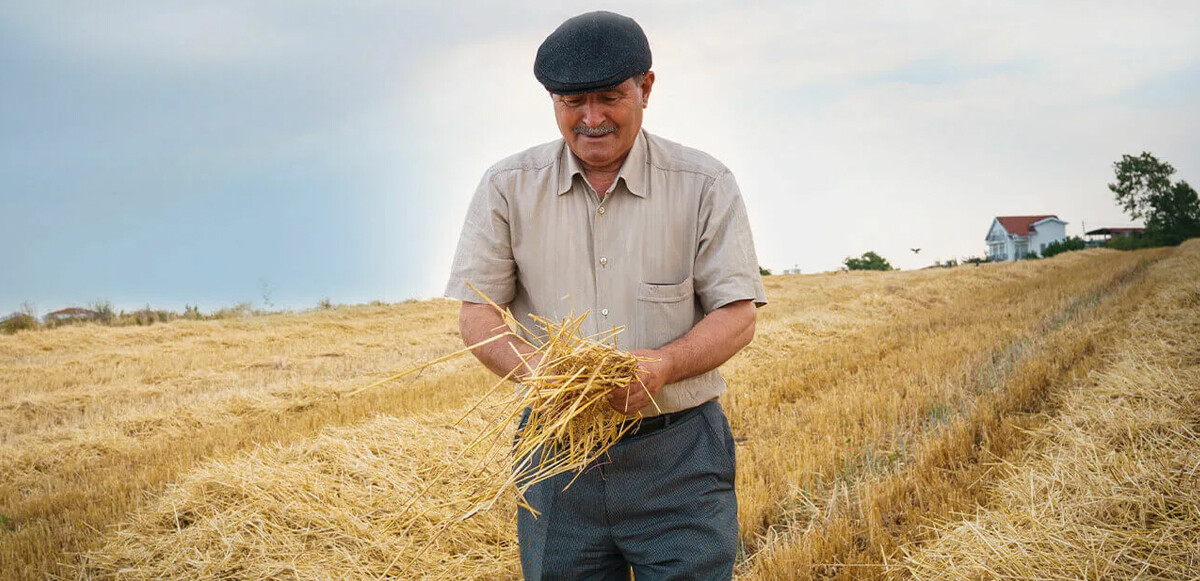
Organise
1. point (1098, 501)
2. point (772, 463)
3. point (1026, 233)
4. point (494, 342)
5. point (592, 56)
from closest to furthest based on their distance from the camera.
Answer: point (592, 56), point (494, 342), point (1098, 501), point (772, 463), point (1026, 233)

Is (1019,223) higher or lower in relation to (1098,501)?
higher

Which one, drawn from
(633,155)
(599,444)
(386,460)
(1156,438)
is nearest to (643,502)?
(599,444)

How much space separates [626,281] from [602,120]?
470 millimetres

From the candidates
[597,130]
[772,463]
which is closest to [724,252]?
[597,130]

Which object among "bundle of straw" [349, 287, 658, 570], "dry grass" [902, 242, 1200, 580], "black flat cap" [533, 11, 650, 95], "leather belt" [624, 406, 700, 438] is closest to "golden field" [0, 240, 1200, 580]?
"dry grass" [902, 242, 1200, 580]

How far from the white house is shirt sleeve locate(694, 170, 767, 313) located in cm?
5652

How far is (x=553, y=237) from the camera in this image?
2404mm

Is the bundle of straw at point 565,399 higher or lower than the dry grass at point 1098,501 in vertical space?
higher

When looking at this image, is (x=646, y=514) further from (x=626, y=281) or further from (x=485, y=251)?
(x=485, y=251)

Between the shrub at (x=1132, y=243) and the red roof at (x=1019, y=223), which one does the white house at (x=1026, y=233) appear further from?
the shrub at (x=1132, y=243)

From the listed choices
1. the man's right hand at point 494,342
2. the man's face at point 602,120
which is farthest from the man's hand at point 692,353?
the man's face at point 602,120

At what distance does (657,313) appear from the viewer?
7.59ft

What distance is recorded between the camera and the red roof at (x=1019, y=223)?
5378 cm

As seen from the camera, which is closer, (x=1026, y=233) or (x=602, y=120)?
(x=602, y=120)
